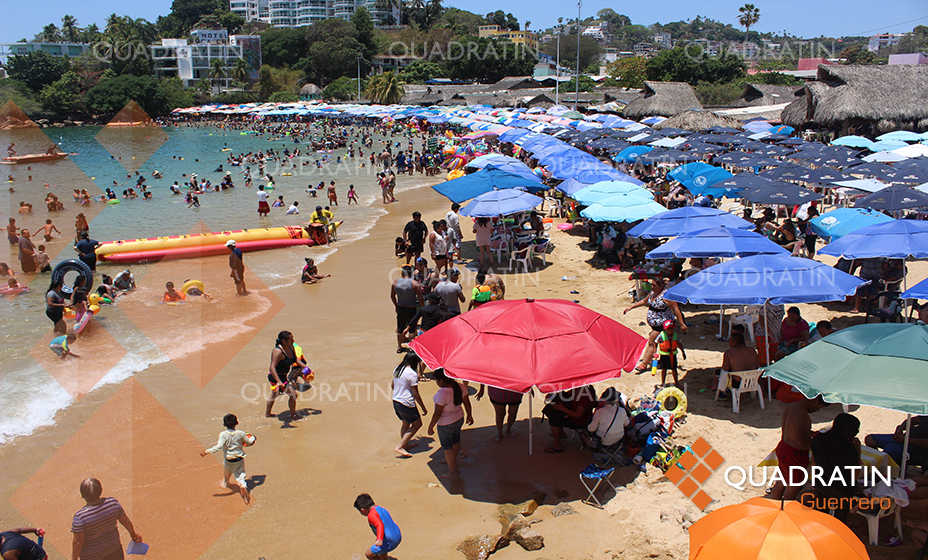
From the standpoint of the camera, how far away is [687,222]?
912 centimetres

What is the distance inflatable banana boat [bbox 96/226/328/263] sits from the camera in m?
14.7

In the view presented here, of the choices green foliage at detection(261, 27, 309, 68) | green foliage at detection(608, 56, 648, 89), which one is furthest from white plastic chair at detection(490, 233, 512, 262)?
green foliage at detection(261, 27, 309, 68)

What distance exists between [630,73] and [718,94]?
51.6ft

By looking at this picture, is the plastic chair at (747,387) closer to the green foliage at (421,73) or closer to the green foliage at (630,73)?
the green foliage at (630,73)

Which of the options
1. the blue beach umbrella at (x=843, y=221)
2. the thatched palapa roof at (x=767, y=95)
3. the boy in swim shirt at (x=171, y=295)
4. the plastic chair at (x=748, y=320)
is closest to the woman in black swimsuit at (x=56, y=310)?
the boy in swim shirt at (x=171, y=295)

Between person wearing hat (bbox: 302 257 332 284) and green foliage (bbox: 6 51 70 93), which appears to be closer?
person wearing hat (bbox: 302 257 332 284)

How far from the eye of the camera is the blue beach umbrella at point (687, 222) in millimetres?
8930

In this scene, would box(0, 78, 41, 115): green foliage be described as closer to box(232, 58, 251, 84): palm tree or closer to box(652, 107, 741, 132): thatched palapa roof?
box(232, 58, 251, 84): palm tree

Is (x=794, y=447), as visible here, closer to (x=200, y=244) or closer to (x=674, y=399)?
(x=674, y=399)

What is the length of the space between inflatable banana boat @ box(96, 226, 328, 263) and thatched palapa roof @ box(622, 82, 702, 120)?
91.3ft

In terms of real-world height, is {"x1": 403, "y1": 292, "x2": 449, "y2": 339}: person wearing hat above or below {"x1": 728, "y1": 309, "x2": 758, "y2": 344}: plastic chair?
above

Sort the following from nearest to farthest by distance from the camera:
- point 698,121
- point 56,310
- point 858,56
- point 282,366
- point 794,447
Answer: point 794,447
point 282,366
point 56,310
point 698,121
point 858,56

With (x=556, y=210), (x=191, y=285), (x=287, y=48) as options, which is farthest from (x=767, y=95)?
(x=287, y=48)

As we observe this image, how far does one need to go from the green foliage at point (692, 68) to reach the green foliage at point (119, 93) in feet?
227
